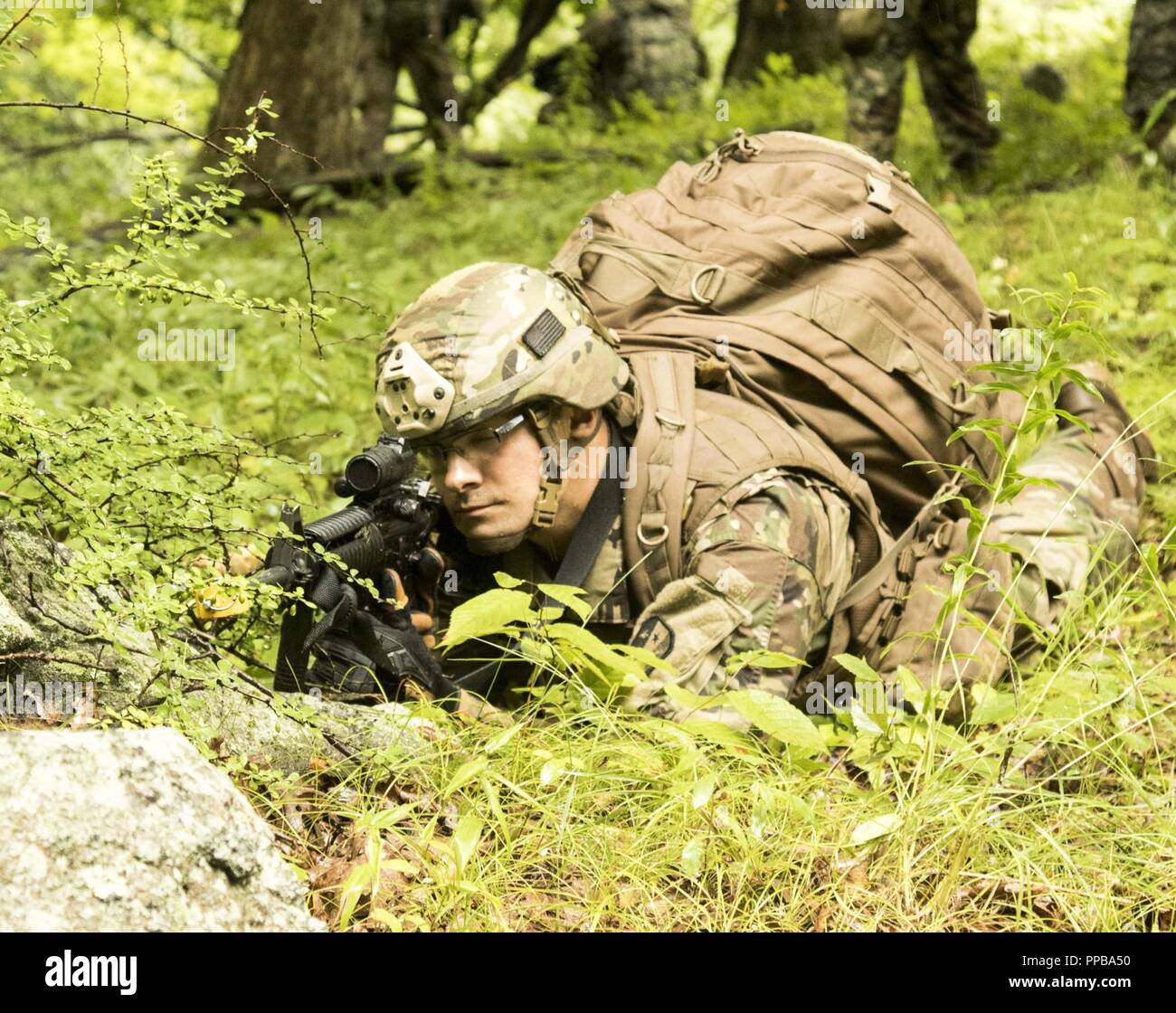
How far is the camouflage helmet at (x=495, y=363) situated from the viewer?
3904mm

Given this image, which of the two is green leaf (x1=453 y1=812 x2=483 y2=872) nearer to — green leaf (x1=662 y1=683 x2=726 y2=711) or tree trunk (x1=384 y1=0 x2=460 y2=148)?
green leaf (x1=662 y1=683 x2=726 y2=711)

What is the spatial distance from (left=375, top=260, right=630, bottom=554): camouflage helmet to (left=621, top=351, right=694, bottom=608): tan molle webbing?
17cm

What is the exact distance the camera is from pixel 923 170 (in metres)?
8.97

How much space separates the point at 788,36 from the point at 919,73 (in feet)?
24.2

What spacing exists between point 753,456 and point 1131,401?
8.75 feet

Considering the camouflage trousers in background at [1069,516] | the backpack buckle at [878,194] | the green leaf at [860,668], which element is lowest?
the camouflage trousers in background at [1069,516]

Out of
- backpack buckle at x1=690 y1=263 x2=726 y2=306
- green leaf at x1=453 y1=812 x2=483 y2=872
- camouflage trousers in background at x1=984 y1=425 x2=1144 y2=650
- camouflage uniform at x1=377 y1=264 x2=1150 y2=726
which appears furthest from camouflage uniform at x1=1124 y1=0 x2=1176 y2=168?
green leaf at x1=453 y1=812 x2=483 y2=872

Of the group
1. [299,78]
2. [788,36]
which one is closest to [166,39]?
[299,78]

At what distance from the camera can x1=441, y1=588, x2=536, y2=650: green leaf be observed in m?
3.04

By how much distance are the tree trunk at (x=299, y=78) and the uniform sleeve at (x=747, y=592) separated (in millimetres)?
6742

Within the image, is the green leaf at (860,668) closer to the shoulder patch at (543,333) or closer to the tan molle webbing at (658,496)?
the tan molle webbing at (658,496)

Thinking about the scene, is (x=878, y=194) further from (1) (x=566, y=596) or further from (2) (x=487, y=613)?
(2) (x=487, y=613)

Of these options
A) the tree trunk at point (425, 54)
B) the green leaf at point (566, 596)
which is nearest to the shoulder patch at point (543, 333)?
the green leaf at point (566, 596)
